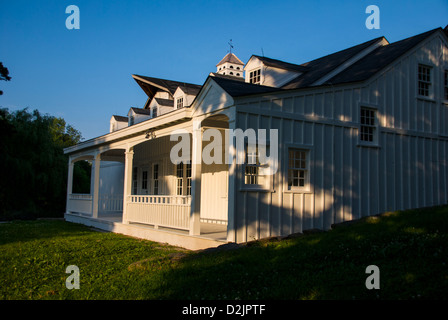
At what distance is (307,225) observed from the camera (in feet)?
37.5

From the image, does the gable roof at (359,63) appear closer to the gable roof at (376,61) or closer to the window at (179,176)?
the gable roof at (376,61)

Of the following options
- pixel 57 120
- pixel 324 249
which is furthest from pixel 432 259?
pixel 57 120

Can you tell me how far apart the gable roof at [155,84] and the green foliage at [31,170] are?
28.4ft

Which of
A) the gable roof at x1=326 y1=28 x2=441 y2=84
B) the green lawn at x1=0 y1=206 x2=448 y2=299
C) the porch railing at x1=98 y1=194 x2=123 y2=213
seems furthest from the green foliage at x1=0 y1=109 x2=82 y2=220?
the gable roof at x1=326 y1=28 x2=441 y2=84

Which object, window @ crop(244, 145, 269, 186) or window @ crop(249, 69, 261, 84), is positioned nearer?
window @ crop(244, 145, 269, 186)

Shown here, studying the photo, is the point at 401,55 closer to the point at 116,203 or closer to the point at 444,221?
the point at 444,221

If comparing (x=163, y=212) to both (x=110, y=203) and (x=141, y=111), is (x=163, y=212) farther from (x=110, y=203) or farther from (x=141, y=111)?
(x=110, y=203)

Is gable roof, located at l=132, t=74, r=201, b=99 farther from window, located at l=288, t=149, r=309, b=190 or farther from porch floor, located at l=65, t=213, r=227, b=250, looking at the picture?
window, located at l=288, t=149, r=309, b=190

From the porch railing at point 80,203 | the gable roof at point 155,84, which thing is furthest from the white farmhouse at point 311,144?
the porch railing at point 80,203

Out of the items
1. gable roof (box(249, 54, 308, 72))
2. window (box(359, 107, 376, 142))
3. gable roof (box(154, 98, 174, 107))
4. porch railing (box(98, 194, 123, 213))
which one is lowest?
porch railing (box(98, 194, 123, 213))

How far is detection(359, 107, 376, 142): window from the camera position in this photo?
13.1 m

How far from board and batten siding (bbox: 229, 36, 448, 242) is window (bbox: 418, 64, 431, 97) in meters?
0.26

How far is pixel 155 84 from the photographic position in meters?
21.4

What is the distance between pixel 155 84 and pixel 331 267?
16.7 meters
